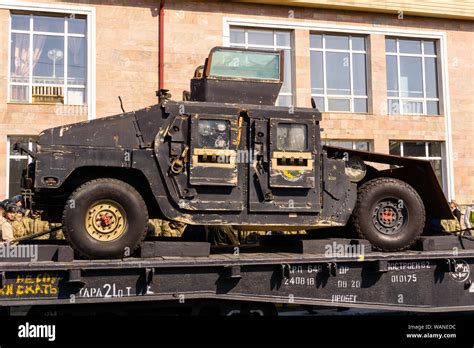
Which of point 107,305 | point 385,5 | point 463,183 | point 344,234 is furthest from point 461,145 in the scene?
point 107,305

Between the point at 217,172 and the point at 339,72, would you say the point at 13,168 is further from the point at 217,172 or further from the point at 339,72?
the point at 217,172

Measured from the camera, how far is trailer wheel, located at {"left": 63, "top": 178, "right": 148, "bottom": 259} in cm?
582

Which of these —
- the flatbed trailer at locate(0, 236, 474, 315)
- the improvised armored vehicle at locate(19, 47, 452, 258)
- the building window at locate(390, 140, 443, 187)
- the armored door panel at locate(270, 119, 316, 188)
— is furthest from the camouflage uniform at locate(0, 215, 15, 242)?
the building window at locate(390, 140, 443, 187)

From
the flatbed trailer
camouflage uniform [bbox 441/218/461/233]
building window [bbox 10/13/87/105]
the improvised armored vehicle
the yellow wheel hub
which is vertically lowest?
the flatbed trailer

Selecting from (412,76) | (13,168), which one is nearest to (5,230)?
(13,168)

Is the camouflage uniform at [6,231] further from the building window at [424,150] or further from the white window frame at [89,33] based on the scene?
the building window at [424,150]

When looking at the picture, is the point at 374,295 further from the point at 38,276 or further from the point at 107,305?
the point at 38,276

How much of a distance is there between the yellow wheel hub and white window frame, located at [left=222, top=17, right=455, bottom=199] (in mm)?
12704

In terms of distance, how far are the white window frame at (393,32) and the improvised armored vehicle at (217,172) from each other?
11.7 metres

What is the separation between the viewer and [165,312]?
5.95m

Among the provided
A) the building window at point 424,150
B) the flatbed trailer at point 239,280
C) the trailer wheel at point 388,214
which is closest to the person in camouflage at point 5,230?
the flatbed trailer at point 239,280

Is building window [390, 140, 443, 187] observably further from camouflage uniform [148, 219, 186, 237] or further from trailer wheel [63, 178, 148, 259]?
trailer wheel [63, 178, 148, 259]

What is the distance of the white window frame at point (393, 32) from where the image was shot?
17922 millimetres

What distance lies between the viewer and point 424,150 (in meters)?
19.7
